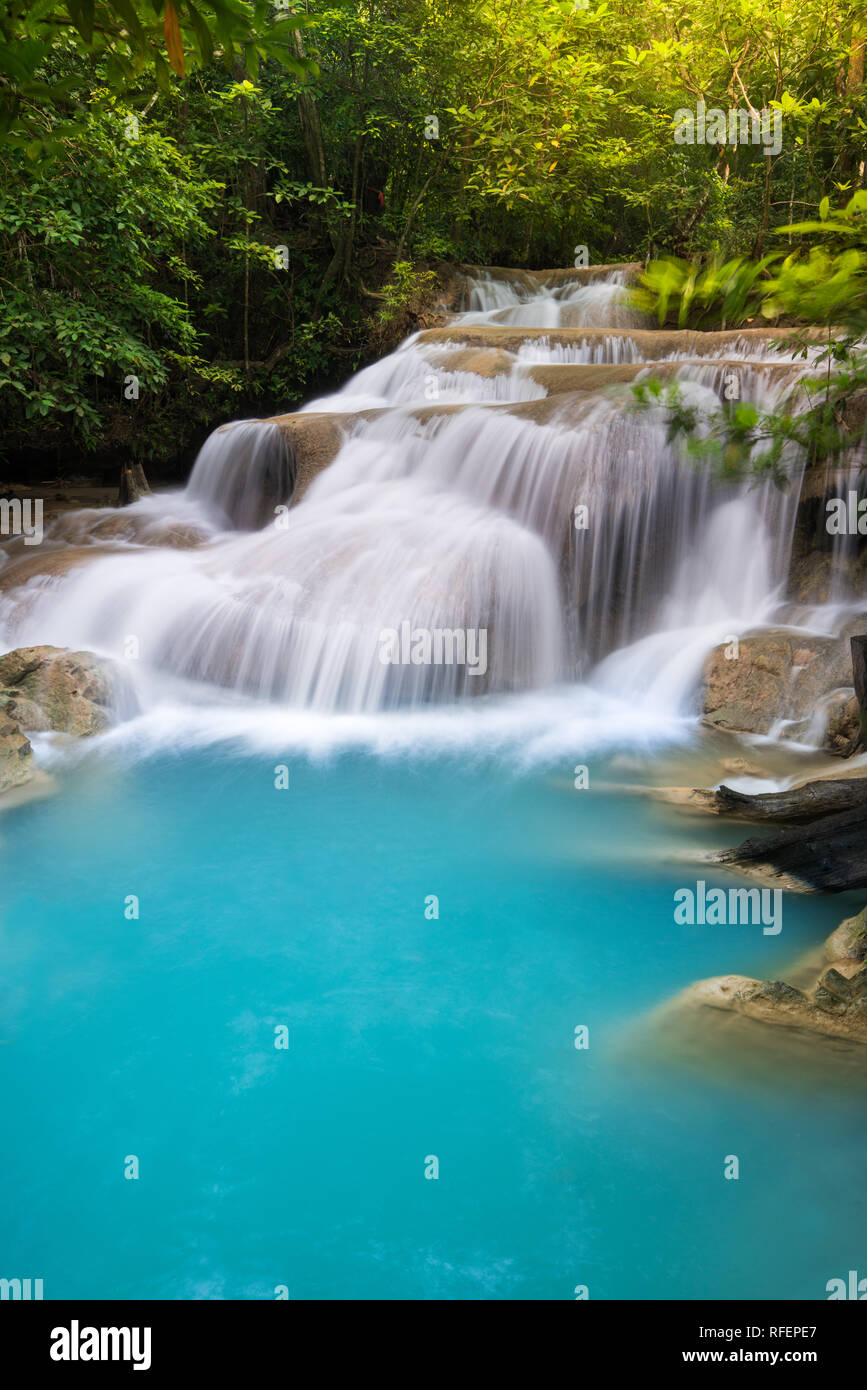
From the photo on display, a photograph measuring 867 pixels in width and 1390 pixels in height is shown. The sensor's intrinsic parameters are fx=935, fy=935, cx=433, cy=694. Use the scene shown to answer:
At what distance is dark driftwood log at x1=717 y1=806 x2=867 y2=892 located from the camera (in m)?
4.30

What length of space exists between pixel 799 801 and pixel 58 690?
507 cm

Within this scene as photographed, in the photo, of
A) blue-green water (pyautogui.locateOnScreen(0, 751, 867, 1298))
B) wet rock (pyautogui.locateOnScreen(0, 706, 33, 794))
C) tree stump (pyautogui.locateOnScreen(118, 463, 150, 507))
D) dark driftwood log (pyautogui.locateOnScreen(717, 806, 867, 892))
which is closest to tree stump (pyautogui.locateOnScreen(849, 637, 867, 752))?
dark driftwood log (pyautogui.locateOnScreen(717, 806, 867, 892))

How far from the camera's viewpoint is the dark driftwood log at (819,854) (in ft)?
14.1

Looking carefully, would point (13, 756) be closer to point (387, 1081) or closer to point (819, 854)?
point (387, 1081)

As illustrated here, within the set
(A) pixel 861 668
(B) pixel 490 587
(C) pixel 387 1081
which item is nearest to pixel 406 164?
(B) pixel 490 587

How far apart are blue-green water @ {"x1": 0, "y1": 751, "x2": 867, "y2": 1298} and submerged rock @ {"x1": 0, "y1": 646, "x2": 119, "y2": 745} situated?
1.52 m

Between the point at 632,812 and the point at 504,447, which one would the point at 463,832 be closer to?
the point at 632,812

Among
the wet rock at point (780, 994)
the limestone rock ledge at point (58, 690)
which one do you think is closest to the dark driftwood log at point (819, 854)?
the wet rock at point (780, 994)

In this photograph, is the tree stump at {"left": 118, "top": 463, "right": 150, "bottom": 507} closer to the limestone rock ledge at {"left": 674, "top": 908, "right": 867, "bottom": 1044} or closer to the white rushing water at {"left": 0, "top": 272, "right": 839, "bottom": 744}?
the white rushing water at {"left": 0, "top": 272, "right": 839, "bottom": 744}

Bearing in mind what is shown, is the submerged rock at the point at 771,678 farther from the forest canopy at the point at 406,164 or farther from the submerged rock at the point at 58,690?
the forest canopy at the point at 406,164

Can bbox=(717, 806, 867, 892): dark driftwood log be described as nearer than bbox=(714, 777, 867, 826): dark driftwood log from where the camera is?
Yes

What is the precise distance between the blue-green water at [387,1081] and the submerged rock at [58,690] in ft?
4.99

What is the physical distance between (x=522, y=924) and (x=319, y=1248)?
1.84 m
